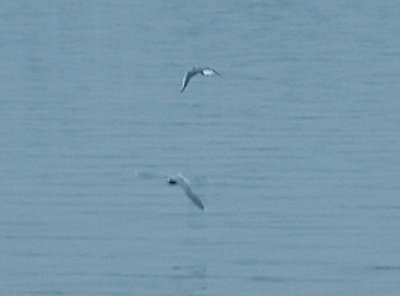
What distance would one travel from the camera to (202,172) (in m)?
30.1

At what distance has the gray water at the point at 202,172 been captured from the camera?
75.4ft

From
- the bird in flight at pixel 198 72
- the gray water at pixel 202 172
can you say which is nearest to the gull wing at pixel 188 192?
the gray water at pixel 202 172

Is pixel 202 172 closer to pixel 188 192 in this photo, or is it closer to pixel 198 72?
pixel 198 72

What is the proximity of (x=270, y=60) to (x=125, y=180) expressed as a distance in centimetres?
2449

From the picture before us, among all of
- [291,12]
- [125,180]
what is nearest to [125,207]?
[125,180]

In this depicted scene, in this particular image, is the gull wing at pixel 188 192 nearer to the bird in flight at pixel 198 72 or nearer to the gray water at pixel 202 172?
the gray water at pixel 202 172

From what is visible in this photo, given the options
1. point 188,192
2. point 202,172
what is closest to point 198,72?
point 188,192

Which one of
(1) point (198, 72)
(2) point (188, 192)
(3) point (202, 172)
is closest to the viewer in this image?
(2) point (188, 192)

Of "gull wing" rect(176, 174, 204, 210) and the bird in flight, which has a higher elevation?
the bird in flight

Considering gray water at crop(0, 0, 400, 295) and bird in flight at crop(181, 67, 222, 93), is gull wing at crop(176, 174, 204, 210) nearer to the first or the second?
gray water at crop(0, 0, 400, 295)

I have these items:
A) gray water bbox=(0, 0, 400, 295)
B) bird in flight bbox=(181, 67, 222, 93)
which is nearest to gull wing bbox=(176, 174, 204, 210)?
gray water bbox=(0, 0, 400, 295)

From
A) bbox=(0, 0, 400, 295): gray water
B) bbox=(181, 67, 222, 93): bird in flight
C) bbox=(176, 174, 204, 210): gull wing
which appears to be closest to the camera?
bbox=(176, 174, 204, 210): gull wing

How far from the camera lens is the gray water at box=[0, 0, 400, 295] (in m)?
23.0

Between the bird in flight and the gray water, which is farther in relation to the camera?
the gray water
